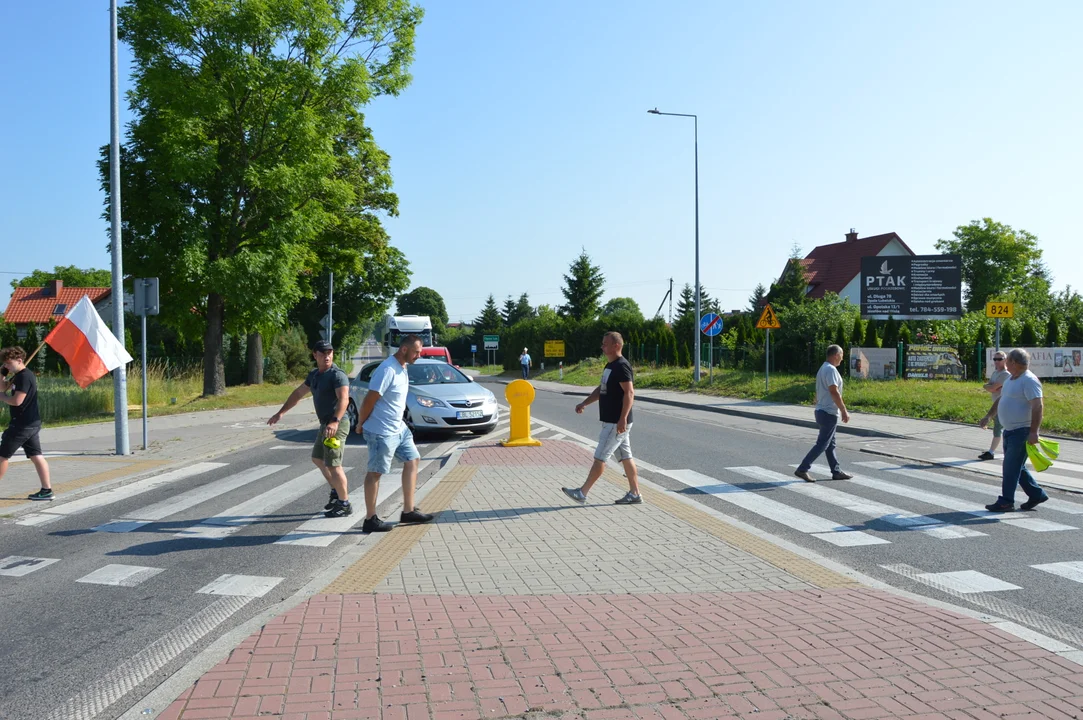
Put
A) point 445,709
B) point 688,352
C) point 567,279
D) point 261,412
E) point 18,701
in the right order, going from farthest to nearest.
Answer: point 567,279
point 688,352
point 261,412
point 18,701
point 445,709

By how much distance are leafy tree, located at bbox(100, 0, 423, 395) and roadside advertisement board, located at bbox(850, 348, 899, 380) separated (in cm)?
1667

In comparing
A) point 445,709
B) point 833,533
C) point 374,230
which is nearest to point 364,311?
point 374,230

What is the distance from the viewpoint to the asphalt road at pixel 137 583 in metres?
4.03

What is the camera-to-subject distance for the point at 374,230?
32.0 metres

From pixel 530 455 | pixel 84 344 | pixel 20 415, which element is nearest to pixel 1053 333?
pixel 530 455

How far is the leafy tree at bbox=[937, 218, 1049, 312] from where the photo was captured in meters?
69.7

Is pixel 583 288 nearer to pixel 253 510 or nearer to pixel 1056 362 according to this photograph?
pixel 1056 362

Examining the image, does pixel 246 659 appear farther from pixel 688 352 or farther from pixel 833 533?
pixel 688 352

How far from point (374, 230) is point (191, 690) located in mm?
29660

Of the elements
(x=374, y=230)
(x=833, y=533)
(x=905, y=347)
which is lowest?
(x=833, y=533)

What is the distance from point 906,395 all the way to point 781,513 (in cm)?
1478

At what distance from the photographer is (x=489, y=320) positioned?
349 feet

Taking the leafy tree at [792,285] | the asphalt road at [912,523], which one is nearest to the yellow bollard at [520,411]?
the asphalt road at [912,523]

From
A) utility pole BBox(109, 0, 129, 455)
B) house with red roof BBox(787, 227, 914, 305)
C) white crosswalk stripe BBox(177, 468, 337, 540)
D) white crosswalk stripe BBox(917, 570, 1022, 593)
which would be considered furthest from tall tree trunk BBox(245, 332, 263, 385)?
house with red roof BBox(787, 227, 914, 305)
